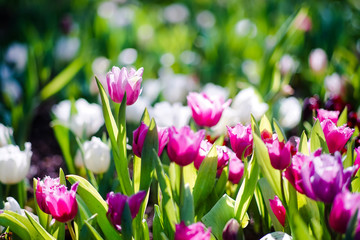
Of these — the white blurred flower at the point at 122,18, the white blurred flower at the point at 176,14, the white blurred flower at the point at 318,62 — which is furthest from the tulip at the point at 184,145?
the white blurred flower at the point at 176,14

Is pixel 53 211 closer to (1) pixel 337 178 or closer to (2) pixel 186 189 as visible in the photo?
(2) pixel 186 189

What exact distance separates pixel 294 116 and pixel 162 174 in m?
0.80

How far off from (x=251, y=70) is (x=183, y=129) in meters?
1.60

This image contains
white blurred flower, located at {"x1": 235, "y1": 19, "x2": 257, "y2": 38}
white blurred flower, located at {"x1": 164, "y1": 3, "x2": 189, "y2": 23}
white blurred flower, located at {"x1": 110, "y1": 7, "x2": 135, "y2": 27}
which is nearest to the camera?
white blurred flower, located at {"x1": 235, "y1": 19, "x2": 257, "y2": 38}

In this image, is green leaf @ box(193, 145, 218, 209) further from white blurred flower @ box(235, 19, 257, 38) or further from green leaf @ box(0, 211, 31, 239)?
white blurred flower @ box(235, 19, 257, 38)

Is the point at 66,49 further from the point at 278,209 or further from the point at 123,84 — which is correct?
the point at 278,209

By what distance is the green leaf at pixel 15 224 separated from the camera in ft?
3.58

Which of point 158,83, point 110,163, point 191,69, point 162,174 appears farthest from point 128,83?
point 191,69

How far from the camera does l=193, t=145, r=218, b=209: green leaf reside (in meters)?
1.10

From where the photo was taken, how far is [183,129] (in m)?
0.93

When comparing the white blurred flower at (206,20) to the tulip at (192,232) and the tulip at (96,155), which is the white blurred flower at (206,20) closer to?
the tulip at (96,155)

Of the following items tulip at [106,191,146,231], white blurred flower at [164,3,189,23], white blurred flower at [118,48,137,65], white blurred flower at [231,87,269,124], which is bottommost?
white blurred flower at [164,3,189,23]

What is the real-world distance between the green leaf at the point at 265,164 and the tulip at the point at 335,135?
0.47 feet

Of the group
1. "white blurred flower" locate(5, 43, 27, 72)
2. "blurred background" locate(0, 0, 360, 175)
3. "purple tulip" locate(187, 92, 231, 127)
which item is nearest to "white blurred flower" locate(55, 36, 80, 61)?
"blurred background" locate(0, 0, 360, 175)
